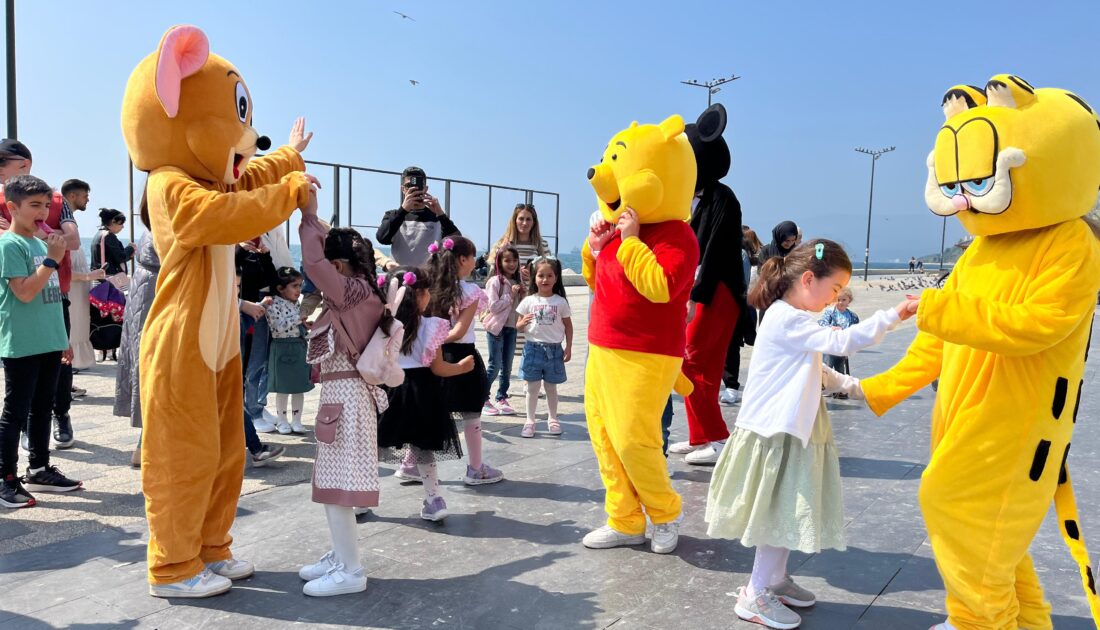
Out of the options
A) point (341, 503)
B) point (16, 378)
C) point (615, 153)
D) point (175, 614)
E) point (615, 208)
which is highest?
point (615, 153)

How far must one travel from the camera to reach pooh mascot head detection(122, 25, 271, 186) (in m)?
3.18

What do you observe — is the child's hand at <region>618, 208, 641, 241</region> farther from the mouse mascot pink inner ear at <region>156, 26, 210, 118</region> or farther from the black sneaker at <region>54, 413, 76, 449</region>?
the black sneaker at <region>54, 413, 76, 449</region>

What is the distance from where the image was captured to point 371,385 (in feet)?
11.4

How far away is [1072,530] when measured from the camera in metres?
2.76

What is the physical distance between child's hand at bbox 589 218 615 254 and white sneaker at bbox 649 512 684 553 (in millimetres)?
1354

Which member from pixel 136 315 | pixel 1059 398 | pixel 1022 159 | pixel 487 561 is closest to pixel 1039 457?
pixel 1059 398

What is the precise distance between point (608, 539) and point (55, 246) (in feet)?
11.3

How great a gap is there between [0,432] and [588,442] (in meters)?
3.61

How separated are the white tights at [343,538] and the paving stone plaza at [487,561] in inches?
5.4

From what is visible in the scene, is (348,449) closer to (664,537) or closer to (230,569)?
(230,569)

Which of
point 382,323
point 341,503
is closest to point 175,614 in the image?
point 341,503

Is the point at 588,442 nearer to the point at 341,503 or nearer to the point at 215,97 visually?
the point at 341,503

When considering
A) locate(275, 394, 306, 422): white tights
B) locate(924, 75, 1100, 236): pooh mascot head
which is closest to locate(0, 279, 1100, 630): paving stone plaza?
locate(275, 394, 306, 422): white tights

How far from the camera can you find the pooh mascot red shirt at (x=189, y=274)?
3.09 meters
